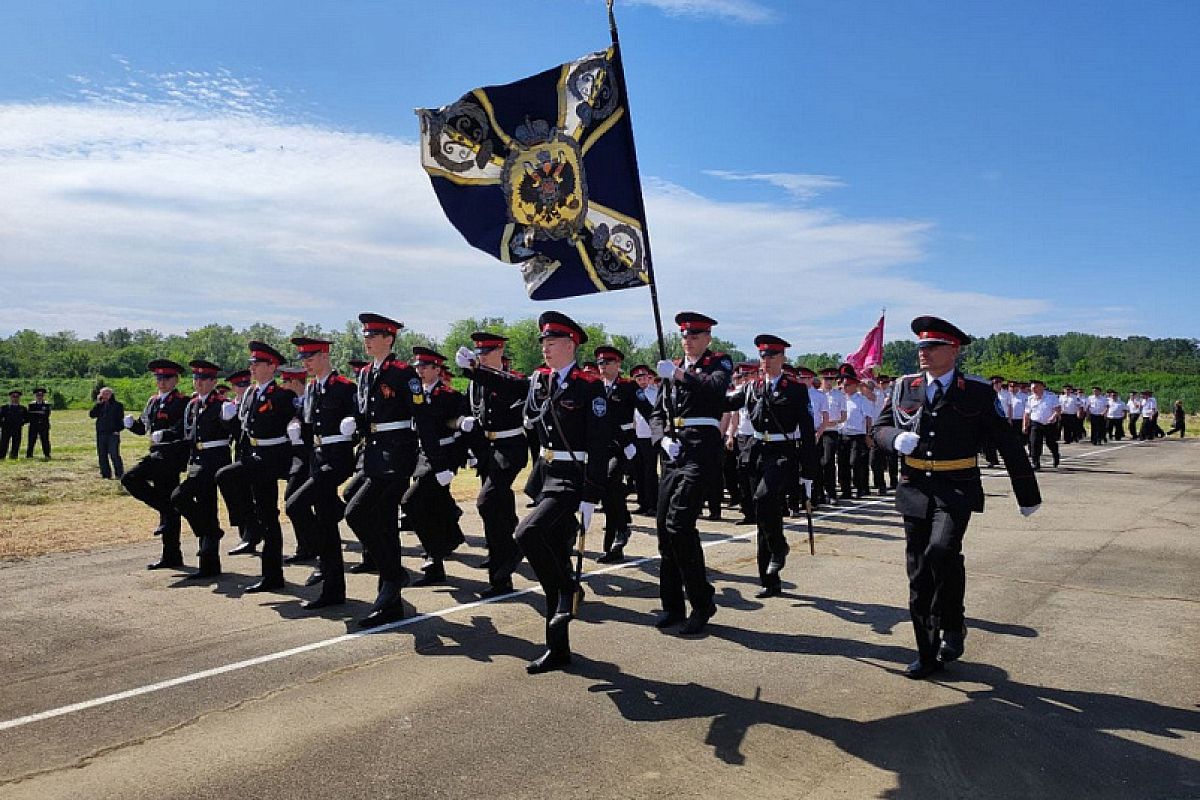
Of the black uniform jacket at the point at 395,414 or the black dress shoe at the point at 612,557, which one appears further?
the black dress shoe at the point at 612,557

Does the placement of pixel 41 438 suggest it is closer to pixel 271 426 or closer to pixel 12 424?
pixel 12 424

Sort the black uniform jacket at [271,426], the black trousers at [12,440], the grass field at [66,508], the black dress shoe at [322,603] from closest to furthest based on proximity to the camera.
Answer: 1. the black dress shoe at [322,603]
2. the black uniform jacket at [271,426]
3. the grass field at [66,508]
4. the black trousers at [12,440]

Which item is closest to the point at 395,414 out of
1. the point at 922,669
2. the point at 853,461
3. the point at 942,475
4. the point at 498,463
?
the point at 498,463

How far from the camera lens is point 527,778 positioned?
3.97 m

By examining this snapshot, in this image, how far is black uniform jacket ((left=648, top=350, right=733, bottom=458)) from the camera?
6609 mm

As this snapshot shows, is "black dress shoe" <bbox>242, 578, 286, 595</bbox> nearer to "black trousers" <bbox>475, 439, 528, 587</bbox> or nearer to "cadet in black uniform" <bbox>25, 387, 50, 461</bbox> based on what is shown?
"black trousers" <bbox>475, 439, 528, 587</bbox>

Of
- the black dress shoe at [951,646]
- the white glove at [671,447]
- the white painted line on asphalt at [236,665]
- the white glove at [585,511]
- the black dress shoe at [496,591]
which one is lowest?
the white painted line on asphalt at [236,665]

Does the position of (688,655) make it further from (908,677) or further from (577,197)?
(577,197)

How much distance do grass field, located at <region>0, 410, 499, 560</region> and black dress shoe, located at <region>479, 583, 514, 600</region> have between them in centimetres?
554

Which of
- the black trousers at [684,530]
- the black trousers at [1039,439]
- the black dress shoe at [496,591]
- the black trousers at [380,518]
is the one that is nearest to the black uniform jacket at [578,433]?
the black trousers at [684,530]

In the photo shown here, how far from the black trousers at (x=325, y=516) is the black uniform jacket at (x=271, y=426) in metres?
0.89

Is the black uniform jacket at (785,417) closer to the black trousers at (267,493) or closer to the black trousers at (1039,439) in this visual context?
the black trousers at (267,493)

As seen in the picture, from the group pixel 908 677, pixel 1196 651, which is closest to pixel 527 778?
pixel 908 677

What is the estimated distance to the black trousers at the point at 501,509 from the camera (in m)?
7.91
